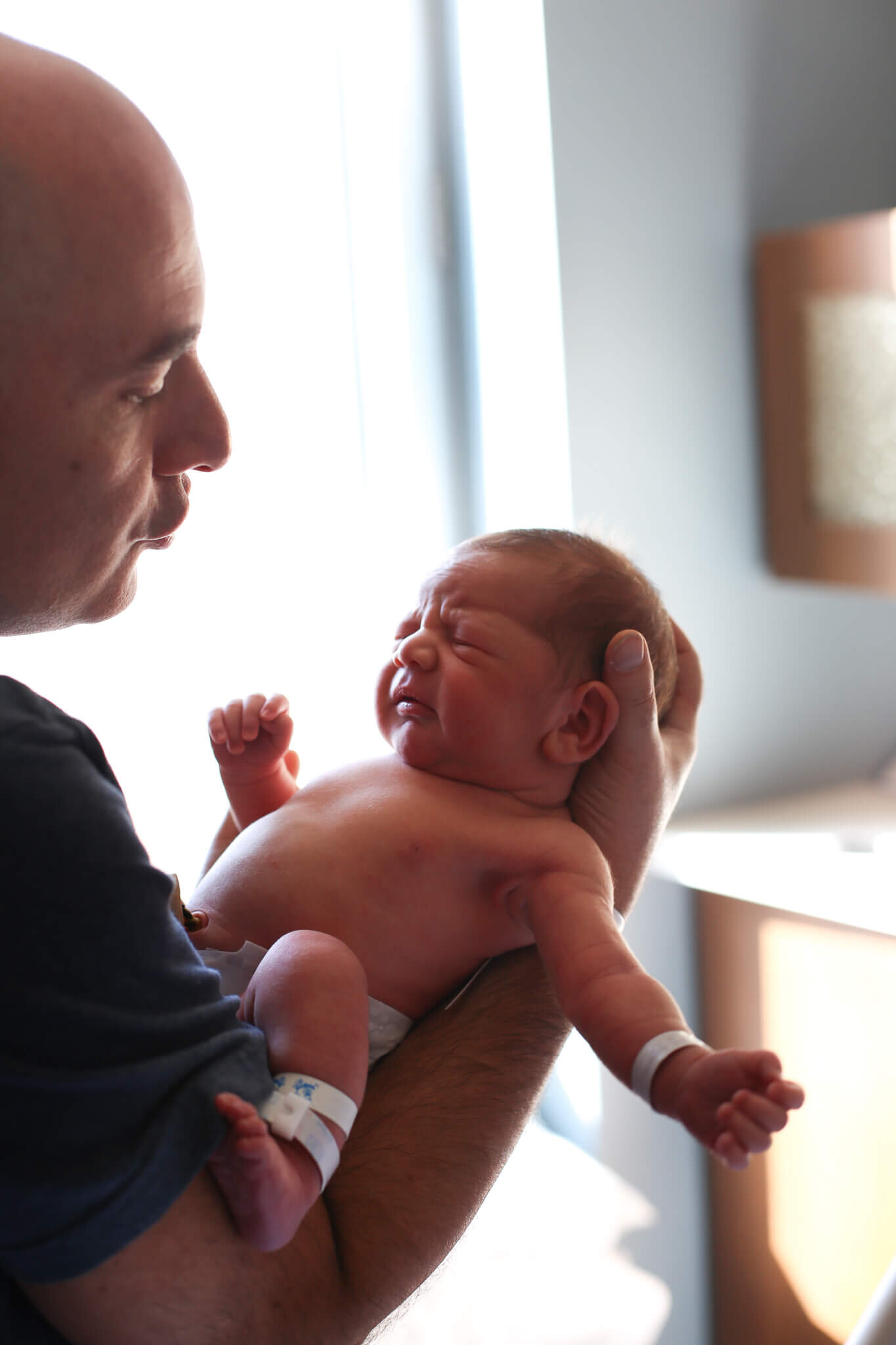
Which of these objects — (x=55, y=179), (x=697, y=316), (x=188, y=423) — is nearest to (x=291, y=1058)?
(x=188, y=423)

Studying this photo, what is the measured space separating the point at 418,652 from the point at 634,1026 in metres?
0.44

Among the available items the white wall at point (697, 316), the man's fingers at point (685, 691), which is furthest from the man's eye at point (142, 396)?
the white wall at point (697, 316)

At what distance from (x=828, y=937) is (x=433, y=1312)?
911 mm

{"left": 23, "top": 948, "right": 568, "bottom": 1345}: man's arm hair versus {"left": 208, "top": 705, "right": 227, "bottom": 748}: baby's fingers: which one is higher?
{"left": 208, "top": 705, "right": 227, "bottom": 748}: baby's fingers

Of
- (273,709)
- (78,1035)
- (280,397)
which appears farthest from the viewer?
(280,397)

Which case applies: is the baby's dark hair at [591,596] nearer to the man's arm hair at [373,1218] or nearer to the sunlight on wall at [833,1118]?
the man's arm hair at [373,1218]

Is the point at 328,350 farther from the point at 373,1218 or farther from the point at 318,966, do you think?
the point at 373,1218

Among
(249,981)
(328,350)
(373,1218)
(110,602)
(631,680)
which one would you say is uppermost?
(328,350)

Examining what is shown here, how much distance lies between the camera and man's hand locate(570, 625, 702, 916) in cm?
101

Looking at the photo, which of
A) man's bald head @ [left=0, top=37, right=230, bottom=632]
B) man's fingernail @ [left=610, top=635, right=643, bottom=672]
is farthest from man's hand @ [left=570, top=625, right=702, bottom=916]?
man's bald head @ [left=0, top=37, right=230, bottom=632]

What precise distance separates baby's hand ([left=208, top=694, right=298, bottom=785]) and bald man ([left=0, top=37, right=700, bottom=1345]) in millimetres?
317

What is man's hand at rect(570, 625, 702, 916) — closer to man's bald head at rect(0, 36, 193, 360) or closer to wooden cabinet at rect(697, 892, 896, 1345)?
man's bald head at rect(0, 36, 193, 360)

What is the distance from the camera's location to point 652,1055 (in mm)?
729

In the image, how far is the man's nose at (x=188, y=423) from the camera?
77 centimetres
